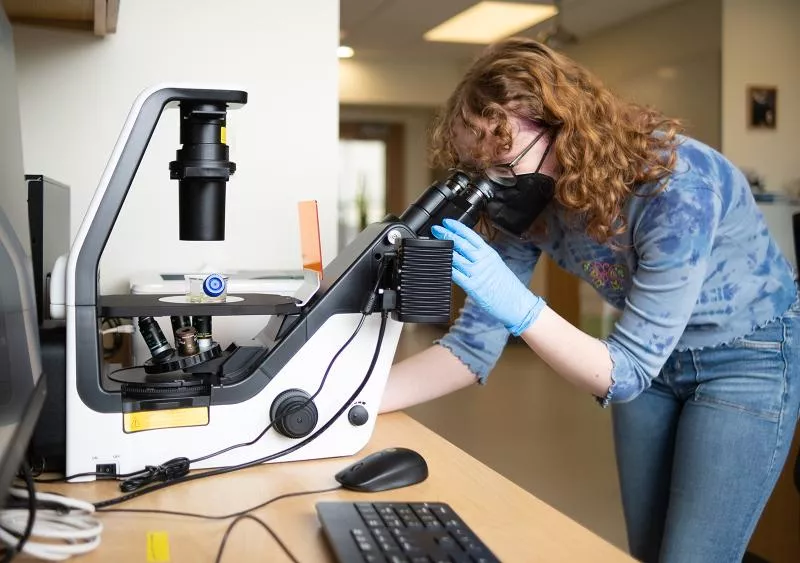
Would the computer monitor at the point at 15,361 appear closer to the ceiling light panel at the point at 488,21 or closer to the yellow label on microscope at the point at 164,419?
the yellow label on microscope at the point at 164,419

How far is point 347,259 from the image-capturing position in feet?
3.56

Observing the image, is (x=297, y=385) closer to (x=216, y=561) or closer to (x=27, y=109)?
(x=216, y=561)

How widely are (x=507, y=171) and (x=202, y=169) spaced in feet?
1.46

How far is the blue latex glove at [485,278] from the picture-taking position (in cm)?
108

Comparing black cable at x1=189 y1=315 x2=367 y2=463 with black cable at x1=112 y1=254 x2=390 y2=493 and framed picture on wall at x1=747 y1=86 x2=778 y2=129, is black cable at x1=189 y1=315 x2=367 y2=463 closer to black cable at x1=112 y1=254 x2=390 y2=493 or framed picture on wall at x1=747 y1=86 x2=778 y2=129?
black cable at x1=112 y1=254 x2=390 y2=493

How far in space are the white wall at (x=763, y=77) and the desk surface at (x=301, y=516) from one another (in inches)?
164

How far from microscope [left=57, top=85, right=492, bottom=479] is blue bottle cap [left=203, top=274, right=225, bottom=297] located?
3 centimetres

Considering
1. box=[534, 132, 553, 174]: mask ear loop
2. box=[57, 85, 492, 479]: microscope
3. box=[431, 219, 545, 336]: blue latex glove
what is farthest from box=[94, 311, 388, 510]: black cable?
box=[534, 132, 553, 174]: mask ear loop

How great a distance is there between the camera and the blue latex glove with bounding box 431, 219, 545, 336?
108 centimetres

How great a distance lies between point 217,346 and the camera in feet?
3.51

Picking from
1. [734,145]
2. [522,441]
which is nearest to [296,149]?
[522,441]

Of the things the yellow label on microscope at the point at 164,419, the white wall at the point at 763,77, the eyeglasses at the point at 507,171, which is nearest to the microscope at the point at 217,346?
the yellow label on microscope at the point at 164,419

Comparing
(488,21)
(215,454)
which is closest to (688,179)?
(215,454)

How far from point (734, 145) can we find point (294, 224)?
372cm
